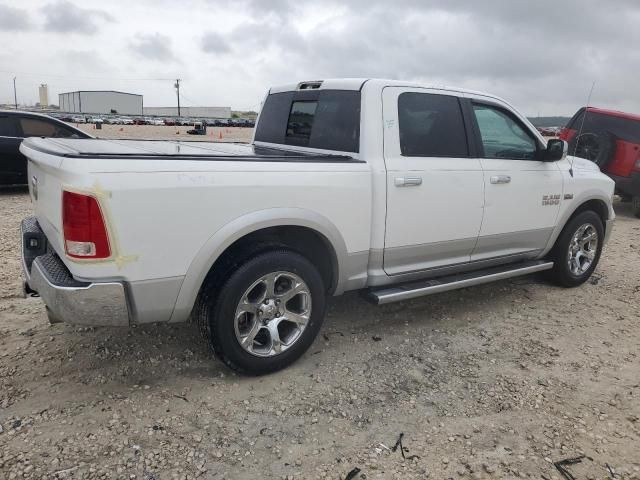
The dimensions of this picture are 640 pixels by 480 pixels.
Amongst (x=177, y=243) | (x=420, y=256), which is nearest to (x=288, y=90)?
(x=420, y=256)

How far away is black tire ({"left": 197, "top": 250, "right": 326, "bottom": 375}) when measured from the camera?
3.09 meters

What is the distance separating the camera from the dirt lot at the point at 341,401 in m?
2.62

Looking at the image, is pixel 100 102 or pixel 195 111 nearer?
pixel 100 102

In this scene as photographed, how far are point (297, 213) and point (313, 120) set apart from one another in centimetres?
121

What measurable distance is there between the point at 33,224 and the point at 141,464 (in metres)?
1.93

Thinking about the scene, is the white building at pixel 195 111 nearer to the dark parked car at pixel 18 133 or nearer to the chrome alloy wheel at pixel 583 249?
the dark parked car at pixel 18 133

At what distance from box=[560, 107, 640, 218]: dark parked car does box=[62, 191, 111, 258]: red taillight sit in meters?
8.87

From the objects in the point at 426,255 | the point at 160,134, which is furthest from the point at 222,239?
the point at 160,134

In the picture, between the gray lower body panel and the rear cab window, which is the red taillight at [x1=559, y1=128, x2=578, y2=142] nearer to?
the gray lower body panel

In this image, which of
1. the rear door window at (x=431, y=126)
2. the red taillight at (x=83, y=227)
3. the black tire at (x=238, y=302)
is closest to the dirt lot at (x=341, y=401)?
the black tire at (x=238, y=302)

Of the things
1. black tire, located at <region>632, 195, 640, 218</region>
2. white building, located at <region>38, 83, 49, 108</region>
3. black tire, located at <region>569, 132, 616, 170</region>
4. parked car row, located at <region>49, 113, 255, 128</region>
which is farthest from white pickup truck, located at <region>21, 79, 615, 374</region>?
white building, located at <region>38, 83, 49, 108</region>

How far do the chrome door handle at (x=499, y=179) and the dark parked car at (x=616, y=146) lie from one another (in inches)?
228

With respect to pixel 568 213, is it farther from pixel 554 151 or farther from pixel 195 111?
pixel 195 111

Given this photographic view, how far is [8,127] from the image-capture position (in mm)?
8961
